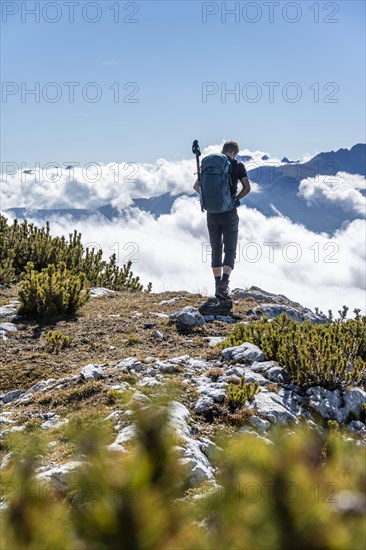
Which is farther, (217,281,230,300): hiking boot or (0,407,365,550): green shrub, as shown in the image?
(217,281,230,300): hiking boot

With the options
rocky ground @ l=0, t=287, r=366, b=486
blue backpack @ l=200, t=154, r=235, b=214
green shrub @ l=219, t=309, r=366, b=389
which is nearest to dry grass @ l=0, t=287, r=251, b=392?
rocky ground @ l=0, t=287, r=366, b=486

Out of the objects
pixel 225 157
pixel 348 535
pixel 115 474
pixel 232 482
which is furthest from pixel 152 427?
pixel 225 157

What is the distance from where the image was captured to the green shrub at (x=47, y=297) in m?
10.1

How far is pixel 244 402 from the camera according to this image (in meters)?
5.73

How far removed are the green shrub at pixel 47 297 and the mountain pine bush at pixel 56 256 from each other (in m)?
3.40

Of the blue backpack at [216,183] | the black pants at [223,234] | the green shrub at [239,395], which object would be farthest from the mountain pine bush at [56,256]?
the green shrub at [239,395]

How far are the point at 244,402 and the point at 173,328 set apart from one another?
3.87 meters

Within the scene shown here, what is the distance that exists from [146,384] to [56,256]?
359 inches

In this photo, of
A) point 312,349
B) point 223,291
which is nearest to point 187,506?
point 312,349

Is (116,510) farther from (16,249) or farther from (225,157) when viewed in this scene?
(16,249)

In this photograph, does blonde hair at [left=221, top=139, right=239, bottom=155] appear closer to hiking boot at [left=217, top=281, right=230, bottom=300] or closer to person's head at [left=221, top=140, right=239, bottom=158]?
person's head at [left=221, top=140, right=239, bottom=158]

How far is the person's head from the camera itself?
10.9m

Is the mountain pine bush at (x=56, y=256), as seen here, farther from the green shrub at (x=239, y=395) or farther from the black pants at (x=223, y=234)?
the green shrub at (x=239, y=395)

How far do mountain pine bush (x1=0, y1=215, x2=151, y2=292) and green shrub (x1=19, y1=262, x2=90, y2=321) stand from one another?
134 inches
